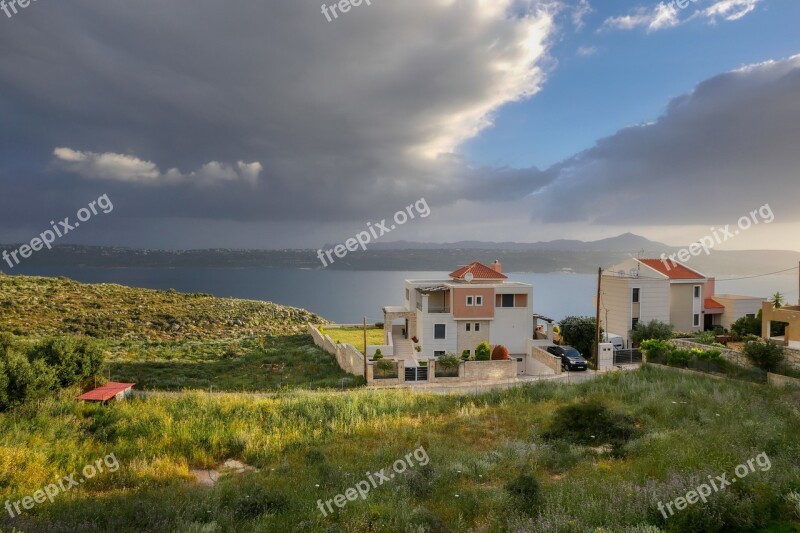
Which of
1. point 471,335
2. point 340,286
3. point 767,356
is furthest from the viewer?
point 340,286

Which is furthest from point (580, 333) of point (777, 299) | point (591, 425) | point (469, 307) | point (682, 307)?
point (591, 425)

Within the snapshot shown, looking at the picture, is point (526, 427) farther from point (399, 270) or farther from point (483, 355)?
point (399, 270)

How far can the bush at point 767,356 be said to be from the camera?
16.7 metres

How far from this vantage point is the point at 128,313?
1661 inches

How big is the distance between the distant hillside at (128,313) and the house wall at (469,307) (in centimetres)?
2005

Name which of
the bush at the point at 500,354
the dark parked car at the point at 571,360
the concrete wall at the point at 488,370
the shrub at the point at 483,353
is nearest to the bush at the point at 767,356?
the dark parked car at the point at 571,360

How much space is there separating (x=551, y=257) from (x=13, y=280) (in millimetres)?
102504

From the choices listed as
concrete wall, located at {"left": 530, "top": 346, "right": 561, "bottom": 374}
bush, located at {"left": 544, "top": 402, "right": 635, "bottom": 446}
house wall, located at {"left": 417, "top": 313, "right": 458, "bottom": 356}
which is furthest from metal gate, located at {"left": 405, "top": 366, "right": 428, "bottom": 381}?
bush, located at {"left": 544, "top": 402, "right": 635, "bottom": 446}

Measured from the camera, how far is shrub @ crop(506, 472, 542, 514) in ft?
22.5

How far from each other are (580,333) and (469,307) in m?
9.32

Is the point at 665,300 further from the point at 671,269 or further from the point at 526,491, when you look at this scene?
the point at 526,491

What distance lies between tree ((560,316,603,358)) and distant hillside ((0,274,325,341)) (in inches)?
990

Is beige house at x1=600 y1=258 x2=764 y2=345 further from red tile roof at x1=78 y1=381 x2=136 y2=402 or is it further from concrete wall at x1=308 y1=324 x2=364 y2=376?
red tile roof at x1=78 y1=381 x2=136 y2=402

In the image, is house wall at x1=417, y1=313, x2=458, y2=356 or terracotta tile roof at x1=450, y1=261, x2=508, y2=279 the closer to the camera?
house wall at x1=417, y1=313, x2=458, y2=356
